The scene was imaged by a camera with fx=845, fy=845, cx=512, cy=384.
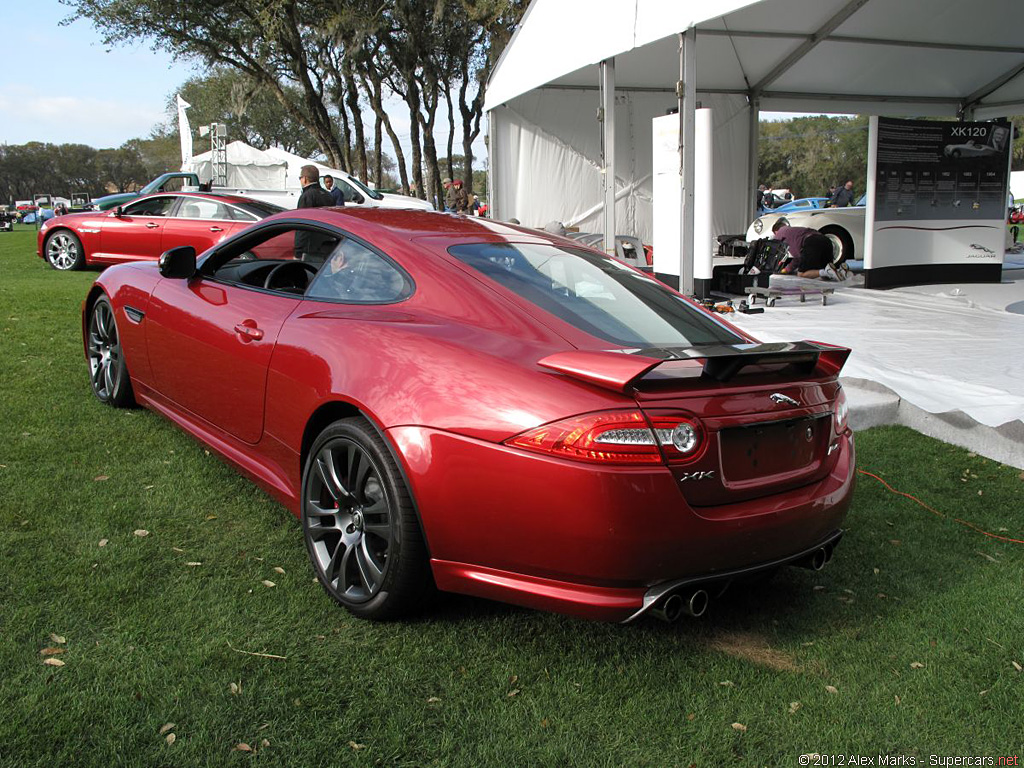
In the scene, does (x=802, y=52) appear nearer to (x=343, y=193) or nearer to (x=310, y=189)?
(x=310, y=189)

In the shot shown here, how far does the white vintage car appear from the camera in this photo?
14.8 m

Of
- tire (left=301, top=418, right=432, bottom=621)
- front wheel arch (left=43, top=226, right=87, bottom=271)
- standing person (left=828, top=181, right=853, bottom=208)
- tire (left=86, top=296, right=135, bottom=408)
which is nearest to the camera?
tire (left=301, top=418, right=432, bottom=621)

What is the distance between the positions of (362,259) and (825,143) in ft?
268

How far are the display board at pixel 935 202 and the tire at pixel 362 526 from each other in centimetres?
1085

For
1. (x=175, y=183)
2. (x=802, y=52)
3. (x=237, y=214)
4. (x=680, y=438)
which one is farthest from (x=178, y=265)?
(x=175, y=183)

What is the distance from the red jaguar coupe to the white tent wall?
13259 mm

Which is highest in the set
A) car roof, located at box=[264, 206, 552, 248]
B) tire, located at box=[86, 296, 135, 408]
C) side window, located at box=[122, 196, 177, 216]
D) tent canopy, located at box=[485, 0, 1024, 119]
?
tent canopy, located at box=[485, 0, 1024, 119]

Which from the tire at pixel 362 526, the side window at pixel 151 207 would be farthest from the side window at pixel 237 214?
the tire at pixel 362 526

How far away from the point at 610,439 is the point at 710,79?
609 inches

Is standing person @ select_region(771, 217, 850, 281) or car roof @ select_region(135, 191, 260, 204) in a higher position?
car roof @ select_region(135, 191, 260, 204)

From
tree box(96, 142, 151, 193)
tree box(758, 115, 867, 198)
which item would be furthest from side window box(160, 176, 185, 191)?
tree box(96, 142, 151, 193)

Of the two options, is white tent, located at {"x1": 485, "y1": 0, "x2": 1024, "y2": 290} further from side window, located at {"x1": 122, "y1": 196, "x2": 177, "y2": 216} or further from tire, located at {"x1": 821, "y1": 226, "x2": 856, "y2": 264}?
side window, located at {"x1": 122, "y1": 196, "x2": 177, "y2": 216}

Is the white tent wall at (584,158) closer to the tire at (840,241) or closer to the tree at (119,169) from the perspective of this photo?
the tire at (840,241)

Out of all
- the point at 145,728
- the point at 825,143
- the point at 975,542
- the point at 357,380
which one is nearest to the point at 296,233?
the point at 357,380
